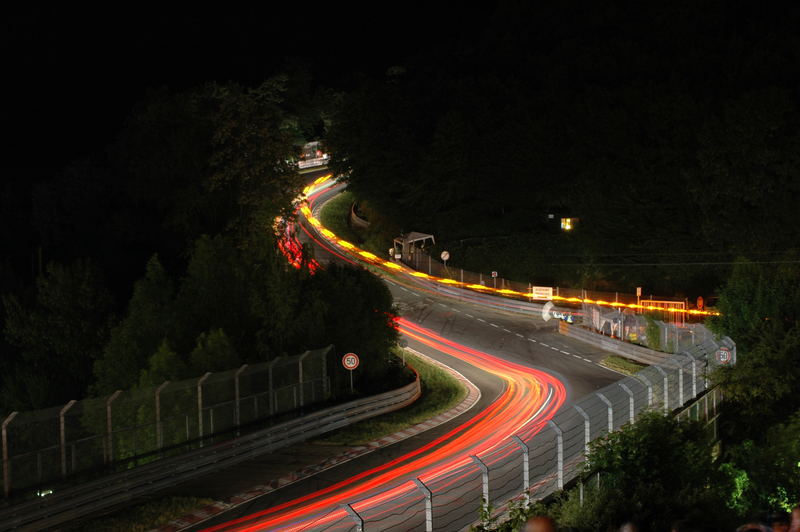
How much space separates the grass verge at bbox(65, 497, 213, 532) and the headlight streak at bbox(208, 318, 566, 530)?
1.41 meters

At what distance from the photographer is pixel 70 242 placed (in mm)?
62000

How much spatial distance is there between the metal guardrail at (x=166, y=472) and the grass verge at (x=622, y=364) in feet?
51.6

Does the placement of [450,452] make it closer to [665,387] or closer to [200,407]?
[200,407]

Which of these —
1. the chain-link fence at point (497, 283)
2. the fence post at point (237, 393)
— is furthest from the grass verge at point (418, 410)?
the chain-link fence at point (497, 283)

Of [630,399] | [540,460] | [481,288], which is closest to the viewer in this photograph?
[630,399]

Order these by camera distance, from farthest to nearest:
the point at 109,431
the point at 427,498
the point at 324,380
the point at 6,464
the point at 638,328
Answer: the point at 638,328, the point at 324,380, the point at 109,431, the point at 6,464, the point at 427,498

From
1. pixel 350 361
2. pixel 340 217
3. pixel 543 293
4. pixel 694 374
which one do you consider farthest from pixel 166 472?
pixel 340 217

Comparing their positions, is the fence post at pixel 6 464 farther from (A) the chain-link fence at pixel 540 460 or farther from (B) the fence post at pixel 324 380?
(B) the fence post at pixel 324 380

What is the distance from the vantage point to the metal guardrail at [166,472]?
18469 mm

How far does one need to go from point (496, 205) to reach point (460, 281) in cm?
1363

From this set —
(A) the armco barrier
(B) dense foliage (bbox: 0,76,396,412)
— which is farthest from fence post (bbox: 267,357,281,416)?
(A) the armco barrier

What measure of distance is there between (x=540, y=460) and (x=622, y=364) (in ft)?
77.1

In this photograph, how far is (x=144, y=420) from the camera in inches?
889

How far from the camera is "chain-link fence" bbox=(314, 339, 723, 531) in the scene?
600 inches
